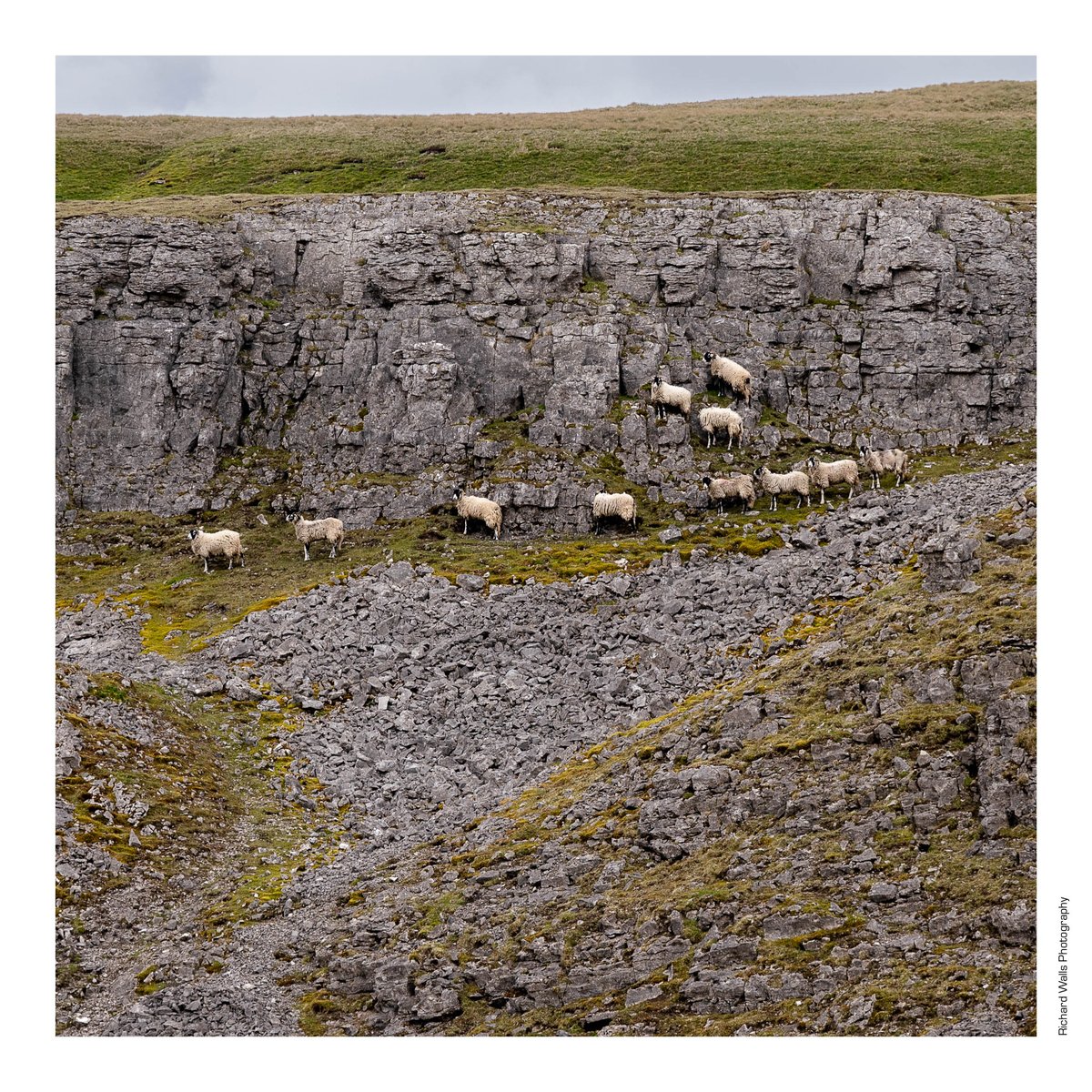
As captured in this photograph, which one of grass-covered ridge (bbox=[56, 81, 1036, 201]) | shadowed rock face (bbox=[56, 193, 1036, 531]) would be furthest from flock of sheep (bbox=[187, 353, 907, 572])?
grass-covered ridge (bbox=[56, 81, 1036, 201])

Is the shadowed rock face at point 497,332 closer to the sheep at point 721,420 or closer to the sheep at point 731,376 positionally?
the sheep at point 731,376

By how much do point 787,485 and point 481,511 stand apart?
17263mm

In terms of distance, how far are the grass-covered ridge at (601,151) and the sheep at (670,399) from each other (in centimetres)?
2750

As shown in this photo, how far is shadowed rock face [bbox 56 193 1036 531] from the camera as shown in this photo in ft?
221

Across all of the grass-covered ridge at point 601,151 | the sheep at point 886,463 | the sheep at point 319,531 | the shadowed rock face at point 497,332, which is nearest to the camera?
the sheep at point 319,531

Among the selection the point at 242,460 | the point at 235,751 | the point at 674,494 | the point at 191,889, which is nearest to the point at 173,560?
the point at 242,460

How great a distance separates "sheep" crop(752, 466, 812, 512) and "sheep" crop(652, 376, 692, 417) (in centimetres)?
795

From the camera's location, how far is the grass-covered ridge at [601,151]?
91188 mm

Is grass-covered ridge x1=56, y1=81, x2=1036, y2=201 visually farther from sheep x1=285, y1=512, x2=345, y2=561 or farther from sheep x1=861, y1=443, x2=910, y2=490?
sheep x1=285, y1=512, x2=345, y2=561

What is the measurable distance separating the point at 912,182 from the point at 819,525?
151 ft

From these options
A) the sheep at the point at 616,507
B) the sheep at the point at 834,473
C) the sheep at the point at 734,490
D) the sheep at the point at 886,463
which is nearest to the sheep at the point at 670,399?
the sheep at the point at 734,490

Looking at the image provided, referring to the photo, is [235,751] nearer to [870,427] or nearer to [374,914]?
[374,914]

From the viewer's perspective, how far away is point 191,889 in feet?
103

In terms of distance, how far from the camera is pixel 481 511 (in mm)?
60062
